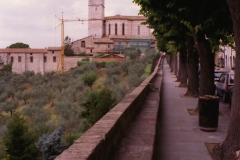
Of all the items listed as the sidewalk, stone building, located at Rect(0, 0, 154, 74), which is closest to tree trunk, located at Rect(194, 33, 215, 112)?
the sidewalk

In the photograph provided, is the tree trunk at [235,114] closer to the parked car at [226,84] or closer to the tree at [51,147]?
the tree at [51,147]

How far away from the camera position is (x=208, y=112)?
8.12 meters

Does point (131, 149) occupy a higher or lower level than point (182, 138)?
A: higher

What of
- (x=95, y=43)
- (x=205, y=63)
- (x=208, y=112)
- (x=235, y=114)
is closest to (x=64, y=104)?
(x=205, y=63)

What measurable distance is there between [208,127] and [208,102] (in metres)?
0.74

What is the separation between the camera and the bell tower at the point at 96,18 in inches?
3564

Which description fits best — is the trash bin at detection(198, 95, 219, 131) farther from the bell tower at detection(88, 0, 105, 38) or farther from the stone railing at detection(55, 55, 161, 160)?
the bell tower at detection(88, 0, 105, 38)

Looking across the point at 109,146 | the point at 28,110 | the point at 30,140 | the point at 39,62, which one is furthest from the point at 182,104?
the point at 39,62

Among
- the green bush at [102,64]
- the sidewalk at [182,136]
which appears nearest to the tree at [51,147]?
the sidewalk at [182,136]

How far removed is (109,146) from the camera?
4312 millimetres

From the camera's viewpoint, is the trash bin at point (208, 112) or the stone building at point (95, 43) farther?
the stone building at point (95, 43)

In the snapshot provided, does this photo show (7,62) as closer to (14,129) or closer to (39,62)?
(39,62)

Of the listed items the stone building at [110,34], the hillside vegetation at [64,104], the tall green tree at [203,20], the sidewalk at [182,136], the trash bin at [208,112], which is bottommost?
the hillside vegetation at [64,104]

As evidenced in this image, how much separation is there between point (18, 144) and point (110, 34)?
266 feet
